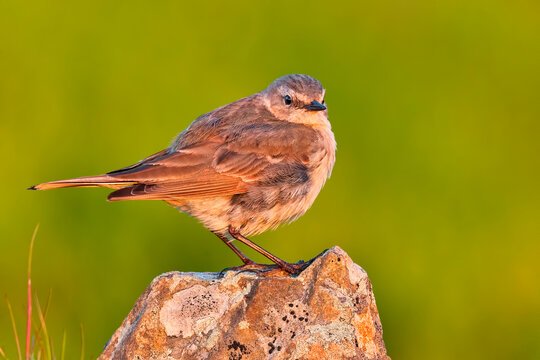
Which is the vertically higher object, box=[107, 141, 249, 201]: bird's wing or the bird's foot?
box=[107, 141, 249, 201]: bird's wing

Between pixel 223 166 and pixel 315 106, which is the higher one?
pixel 315 106

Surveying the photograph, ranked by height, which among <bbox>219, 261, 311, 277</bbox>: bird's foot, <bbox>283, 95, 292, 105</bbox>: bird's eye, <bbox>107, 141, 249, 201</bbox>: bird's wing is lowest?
<bbox>219, 261, 311, 277</bbox>: bird's foot

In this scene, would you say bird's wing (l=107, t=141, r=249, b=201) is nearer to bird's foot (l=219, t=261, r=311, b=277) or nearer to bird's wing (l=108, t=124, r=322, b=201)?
bird's wing (l=108, t=124, r=322, b=201)

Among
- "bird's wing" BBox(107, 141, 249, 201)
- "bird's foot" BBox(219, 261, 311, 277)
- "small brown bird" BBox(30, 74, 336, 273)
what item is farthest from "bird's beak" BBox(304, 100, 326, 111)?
"bird's foot" BBox(219, 261, 311, 277)

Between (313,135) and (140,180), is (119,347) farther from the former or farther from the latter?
(313,135)

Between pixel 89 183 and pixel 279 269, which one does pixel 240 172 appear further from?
pixel 89 183

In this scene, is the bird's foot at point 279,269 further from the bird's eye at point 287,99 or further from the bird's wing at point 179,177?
the bird's eye at point 287,99

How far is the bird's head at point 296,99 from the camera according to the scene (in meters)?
7.37

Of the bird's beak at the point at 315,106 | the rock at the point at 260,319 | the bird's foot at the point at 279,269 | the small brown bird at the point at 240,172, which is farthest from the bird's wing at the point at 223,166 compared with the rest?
the rock at the point at 260,319

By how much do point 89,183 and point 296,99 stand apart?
2.05 meters

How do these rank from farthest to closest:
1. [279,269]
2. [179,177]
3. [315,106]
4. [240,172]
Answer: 1. [315,106]
2. [240,172]
3. [179,177]
4. [279,269]

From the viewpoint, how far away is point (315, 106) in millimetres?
7293

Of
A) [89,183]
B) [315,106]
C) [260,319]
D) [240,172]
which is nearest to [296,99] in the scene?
[315,106]

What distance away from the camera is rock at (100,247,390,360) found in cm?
506
